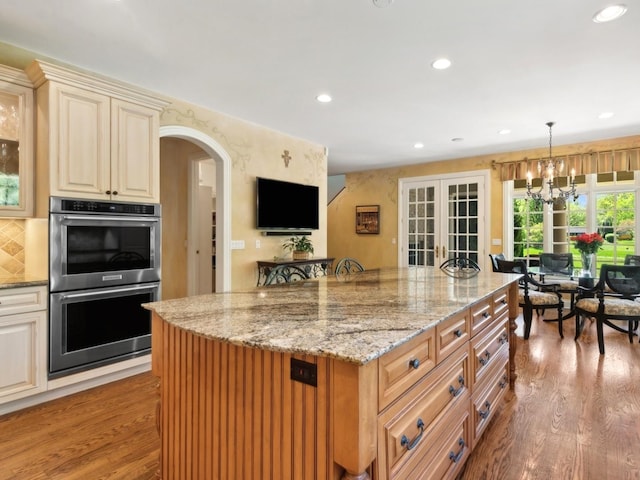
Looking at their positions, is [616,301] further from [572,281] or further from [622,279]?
[572,281]

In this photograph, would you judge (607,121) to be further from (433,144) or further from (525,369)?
(525,369)

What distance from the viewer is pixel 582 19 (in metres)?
2.34

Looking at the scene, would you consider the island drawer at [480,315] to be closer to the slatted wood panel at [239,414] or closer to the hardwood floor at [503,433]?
the hardwood floor at [503,433]

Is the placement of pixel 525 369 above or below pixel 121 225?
below

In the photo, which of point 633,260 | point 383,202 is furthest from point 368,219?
point 633,260

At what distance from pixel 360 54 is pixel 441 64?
687 mm

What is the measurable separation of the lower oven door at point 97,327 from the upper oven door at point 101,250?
8 centimetres

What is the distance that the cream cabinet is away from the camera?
2.37m

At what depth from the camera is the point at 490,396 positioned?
2.16 metres

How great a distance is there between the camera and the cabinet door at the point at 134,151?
2865mm

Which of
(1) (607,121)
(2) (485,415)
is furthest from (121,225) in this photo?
(1) (607,121)

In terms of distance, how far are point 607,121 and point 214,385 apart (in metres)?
5.31

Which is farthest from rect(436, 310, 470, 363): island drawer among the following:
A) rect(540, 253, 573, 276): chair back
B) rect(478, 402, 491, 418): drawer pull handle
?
rect(540, 253, 573, 276): chair back

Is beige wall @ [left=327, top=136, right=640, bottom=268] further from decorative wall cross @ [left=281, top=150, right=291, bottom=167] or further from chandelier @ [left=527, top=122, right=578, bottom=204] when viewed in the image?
decorative wall cross @ [left=281, top=150, right=291, bottom=167]
